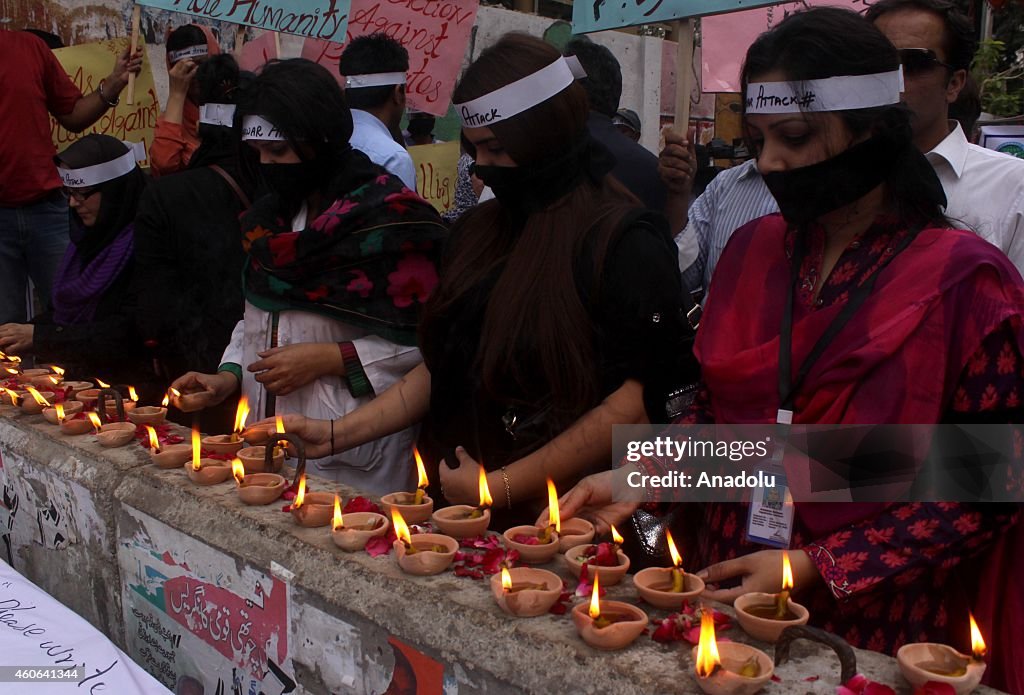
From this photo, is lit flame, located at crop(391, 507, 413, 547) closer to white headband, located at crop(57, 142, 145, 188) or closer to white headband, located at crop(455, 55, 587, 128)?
white headband, located at crop(455, 55, 587, 128)

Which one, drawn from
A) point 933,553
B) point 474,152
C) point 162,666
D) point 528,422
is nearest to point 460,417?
point 528,422

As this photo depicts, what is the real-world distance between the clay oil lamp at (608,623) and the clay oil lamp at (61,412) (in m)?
2.00

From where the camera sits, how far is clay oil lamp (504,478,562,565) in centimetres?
177

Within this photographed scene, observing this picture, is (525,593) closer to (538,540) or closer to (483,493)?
(538,540)

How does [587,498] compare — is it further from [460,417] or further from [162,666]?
[162,666]

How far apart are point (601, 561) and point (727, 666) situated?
0.37 m

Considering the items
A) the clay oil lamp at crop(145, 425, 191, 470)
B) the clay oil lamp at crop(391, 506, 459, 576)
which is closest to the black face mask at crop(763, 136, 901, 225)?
the clay oil lamp at crop(391, 506, 459, 576)

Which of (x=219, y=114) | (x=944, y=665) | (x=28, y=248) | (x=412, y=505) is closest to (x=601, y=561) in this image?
(x=412, y=505)

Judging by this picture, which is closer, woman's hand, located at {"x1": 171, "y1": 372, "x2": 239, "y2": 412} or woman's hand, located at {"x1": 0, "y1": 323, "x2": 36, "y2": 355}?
woman's hand, located at {"x1": 171, "y1": 372, "x2": 239, "y2": 412}

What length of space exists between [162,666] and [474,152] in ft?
4.93

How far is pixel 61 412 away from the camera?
2.83 meters

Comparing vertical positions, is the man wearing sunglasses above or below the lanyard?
above

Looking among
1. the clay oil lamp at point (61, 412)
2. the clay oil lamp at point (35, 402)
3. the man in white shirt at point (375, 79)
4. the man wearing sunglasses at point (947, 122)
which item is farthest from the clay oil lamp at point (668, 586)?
the man in white shirt at point (375, 79)

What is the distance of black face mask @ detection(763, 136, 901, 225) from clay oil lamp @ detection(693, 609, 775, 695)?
0.89m
